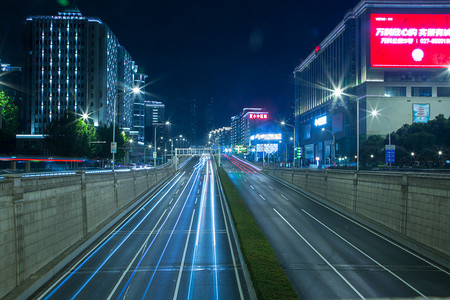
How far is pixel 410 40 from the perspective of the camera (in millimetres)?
92625

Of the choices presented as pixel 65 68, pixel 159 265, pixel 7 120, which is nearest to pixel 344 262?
pixel 159 265

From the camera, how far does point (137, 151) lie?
148m

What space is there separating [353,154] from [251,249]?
85.1m

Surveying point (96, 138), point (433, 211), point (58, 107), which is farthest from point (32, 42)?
point (433, 211)

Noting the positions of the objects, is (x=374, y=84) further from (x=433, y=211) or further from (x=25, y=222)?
(x=25, y=222)

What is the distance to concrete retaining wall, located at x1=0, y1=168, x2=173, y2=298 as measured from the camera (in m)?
12.8

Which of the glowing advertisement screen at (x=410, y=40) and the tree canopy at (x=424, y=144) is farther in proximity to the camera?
the glowing advertisement screen at (x=410, y=40)

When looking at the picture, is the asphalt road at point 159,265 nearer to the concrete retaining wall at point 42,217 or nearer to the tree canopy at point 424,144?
the concrete retaining wall at point 42,217

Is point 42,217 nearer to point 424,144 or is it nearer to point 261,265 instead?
point 261,265

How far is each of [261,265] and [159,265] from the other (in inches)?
215

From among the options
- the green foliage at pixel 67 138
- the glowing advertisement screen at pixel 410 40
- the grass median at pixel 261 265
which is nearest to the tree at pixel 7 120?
the green foliage at pixel 67 138

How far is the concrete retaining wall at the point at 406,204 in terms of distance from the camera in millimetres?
17797

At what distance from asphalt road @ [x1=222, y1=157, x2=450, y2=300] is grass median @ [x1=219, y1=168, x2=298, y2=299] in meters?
0.67

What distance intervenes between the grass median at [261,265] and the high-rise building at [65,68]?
359 ft
